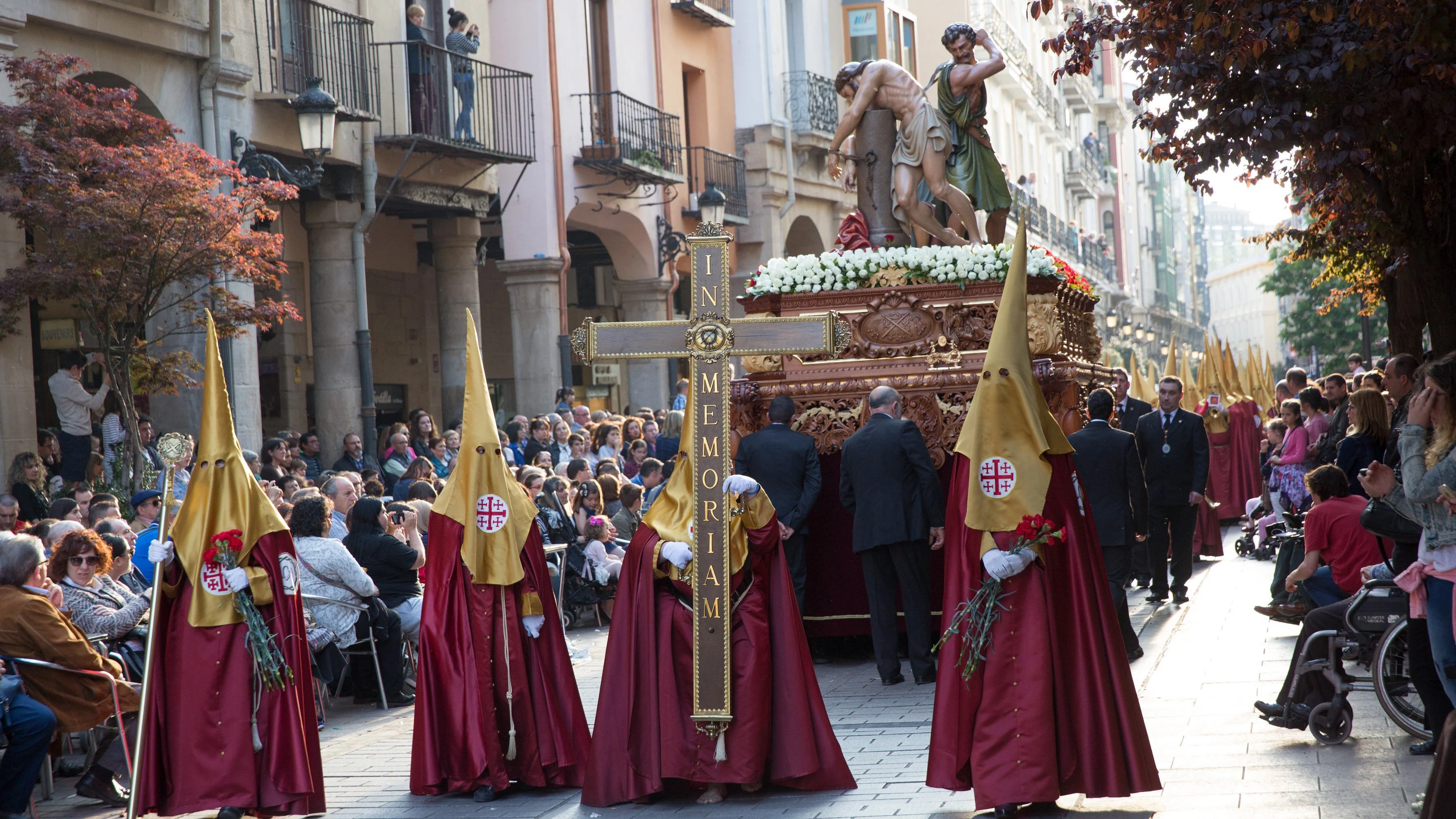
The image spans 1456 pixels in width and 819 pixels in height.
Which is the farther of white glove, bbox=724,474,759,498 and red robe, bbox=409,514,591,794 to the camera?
red robe, bbox=409,514,591,794

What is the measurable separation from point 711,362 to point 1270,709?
10.3 feet

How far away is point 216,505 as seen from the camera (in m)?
6.88

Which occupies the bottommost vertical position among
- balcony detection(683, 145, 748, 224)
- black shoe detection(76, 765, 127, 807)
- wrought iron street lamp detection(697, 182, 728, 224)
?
black shoe detection(76, 765, 127, 807)

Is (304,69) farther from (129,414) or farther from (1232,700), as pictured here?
(1232,700)

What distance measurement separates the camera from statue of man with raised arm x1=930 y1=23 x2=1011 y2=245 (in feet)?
38.3

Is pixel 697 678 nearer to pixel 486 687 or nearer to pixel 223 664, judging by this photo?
pixel 486 687

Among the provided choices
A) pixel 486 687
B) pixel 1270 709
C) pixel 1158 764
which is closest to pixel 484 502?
pixel 486 687

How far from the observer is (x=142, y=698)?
662 cm

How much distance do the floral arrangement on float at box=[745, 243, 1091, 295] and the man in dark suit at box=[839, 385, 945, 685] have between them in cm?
120

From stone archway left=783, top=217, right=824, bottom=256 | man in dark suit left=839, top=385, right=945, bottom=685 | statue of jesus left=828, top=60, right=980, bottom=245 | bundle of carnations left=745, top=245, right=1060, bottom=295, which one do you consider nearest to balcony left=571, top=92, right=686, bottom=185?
stone archway left=783, top=217, right=824, bottom=256

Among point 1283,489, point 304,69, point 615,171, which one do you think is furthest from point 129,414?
point 615,171

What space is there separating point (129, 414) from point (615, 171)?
38.6 feet

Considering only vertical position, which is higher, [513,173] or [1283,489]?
[513,173]

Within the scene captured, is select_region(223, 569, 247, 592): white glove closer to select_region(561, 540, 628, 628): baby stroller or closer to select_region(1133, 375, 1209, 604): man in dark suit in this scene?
select_region(561, 540, 628, 628): baby stroller
